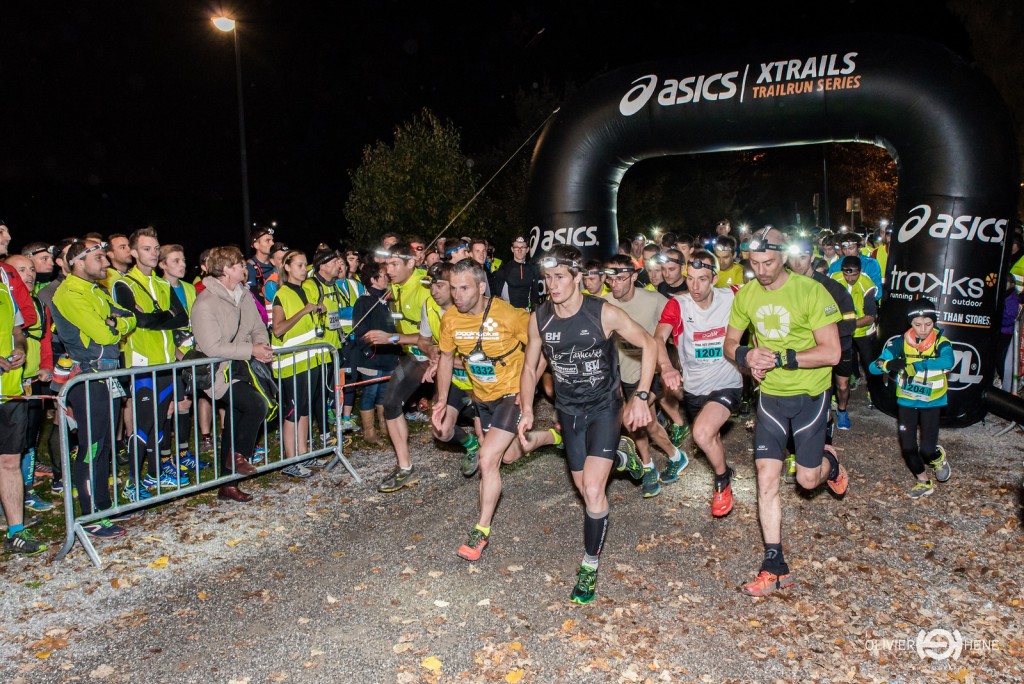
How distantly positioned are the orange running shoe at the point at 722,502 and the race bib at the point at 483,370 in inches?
82.7

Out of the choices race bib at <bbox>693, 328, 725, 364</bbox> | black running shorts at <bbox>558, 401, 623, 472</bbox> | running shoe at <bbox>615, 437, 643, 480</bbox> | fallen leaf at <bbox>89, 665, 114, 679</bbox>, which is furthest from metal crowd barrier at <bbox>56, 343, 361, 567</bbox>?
race bib at <bbox>693, 328, 725, 364</bbox>

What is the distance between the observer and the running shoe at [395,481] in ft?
23.3

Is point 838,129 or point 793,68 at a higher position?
point 793,68

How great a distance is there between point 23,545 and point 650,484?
16.6 feet

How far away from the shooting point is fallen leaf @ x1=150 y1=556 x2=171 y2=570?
555 centimetres

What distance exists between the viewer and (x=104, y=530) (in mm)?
6051

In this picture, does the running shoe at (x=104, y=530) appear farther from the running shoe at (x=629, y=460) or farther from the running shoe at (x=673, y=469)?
the running shoe at (x=673, y=469)

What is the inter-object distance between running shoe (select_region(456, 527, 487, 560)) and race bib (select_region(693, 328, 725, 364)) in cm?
241

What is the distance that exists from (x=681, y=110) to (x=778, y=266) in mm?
6253

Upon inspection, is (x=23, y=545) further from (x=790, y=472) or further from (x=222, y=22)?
(x=222, y=22)

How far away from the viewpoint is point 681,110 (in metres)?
10.9

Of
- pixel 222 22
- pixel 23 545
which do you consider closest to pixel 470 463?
pixel 23 545

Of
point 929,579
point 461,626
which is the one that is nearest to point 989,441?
point 929,579

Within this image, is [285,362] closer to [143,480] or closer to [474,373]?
[143,480]
